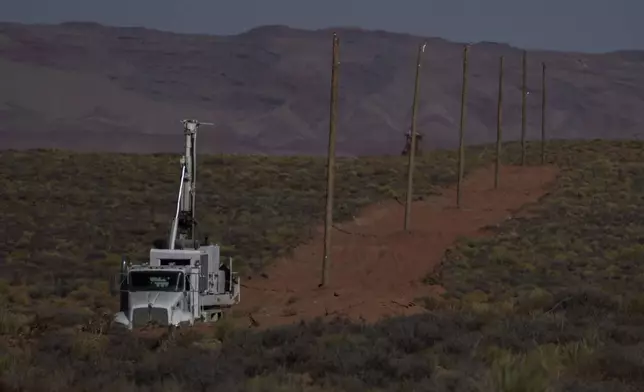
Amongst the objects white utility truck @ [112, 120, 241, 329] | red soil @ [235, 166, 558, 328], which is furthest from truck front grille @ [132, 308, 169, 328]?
red soil @ [235, 166, 558, 328]

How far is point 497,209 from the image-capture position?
50281 millimetres

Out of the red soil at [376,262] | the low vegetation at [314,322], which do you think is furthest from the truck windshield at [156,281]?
the red soil at [376,262]

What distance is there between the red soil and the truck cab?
1052 mm

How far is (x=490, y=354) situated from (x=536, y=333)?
1.88 meters

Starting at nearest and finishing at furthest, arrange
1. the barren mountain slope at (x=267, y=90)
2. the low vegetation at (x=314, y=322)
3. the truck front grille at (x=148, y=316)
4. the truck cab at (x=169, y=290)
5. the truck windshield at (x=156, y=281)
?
the low vegetation at (x=314, y=322), the truck front grille at (x=148, y=316), the truck cab at (x=169, y=290), the truck windshield at (x=156, y=281), the barren mountain slope at (x=267, y=90)

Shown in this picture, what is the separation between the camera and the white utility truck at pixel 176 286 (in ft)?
69.2

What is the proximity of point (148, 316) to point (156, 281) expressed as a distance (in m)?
0.96

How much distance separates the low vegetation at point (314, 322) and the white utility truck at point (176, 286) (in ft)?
2.89

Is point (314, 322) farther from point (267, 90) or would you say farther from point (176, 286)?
point (267, 90)

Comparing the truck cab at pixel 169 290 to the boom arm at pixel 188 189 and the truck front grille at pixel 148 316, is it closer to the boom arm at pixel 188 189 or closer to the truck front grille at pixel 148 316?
the truck front grille at pixel 148 316

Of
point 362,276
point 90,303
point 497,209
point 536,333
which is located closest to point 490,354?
point 536,333

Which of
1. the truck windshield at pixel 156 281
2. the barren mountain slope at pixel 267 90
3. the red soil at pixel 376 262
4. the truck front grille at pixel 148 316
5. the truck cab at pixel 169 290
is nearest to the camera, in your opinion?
the truck front grille at pixel 148 316

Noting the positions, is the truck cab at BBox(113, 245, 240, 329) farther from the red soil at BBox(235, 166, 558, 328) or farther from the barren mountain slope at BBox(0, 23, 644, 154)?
the barren mountain slope at BBox(0, 23, 644, 154)

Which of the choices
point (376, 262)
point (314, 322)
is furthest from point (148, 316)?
point (376, 262)
